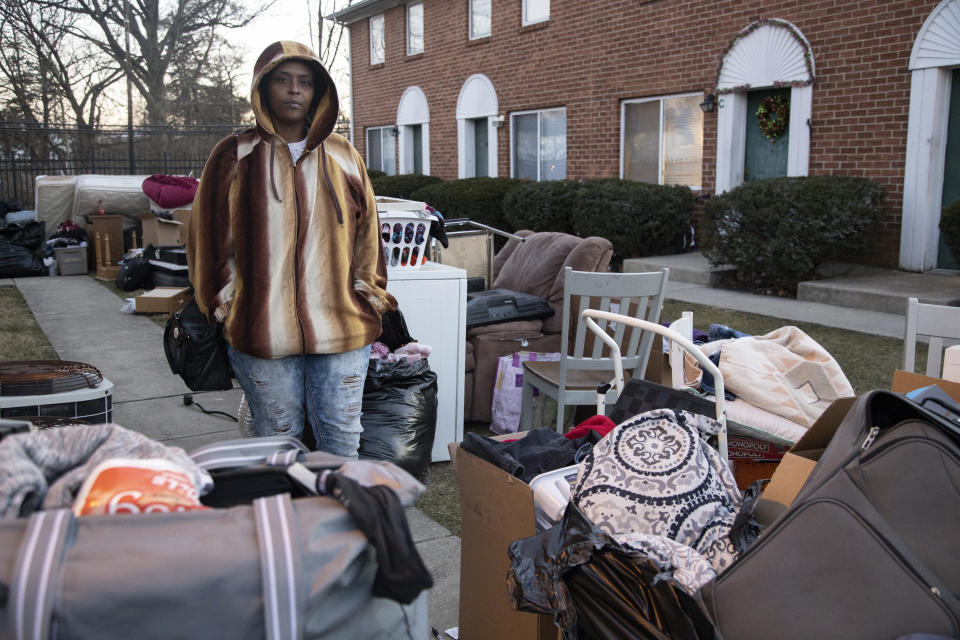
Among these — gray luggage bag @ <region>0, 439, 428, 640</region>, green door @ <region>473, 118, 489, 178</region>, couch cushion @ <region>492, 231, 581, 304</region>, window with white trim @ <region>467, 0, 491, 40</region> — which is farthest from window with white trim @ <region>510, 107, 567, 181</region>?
gray luggage bag @ <region>0, 439, 428, 640</region>

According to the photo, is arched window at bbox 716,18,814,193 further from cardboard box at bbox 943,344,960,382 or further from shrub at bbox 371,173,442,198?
cardboard box at bbox 943,344,960,382

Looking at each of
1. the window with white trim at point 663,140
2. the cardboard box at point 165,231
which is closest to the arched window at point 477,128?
the window with white trim at point 663,140

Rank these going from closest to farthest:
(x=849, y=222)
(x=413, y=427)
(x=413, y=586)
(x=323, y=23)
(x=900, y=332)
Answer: (x=413, y=586) → (x=413, y=427) → (x=900, y=332) → (x=849, y=222) → (x=323, y=23)

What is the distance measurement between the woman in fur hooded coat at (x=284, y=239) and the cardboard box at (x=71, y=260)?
10129 millimetres

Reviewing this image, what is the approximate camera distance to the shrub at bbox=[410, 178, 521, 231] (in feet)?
44.2

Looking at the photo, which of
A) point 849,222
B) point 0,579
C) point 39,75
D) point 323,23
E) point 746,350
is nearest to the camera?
point 0,579

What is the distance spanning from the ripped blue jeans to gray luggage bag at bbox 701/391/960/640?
161 centimetres

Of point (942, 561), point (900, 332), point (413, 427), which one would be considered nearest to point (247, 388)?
point (413, 427)

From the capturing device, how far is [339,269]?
2.78 metres

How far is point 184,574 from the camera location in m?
0.97

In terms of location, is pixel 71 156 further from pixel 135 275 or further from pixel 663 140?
pixel 663 140

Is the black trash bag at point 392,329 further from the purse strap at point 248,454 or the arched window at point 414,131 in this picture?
the arched window at point 414,131

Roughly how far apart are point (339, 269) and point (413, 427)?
135cm

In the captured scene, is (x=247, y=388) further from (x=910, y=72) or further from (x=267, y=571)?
(x=910, y=72)
